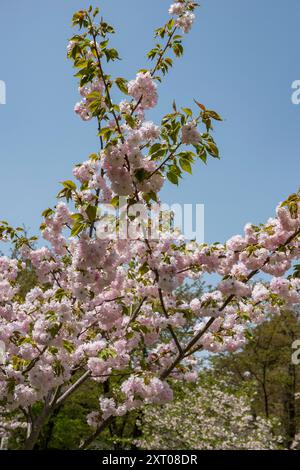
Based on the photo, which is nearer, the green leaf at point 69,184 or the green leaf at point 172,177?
the green leaf at point 172,177

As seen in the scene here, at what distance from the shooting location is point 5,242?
22.8ft

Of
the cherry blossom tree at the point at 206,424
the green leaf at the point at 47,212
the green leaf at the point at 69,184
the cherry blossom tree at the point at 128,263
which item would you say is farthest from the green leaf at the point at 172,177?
the cherry blossom tree at the point at 206,424

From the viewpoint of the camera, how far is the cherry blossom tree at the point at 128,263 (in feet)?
14.0

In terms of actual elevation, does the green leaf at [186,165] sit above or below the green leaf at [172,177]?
above

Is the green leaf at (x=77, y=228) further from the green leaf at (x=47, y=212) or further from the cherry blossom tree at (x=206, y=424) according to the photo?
the cherry blossom tree at (x=206, y=424)

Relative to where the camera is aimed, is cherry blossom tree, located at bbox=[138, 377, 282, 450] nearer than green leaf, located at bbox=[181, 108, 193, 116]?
No

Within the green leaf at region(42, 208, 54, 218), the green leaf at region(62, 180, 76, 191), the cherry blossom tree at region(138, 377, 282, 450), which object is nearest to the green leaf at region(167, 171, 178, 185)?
the green leaf at region(62, 180, 76, 191)

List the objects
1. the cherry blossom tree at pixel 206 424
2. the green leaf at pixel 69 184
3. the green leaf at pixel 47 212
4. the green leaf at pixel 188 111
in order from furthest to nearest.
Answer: the cherry blossom tree at pixel 206 424, the green leaf at pixel 47 212, the green leaf at pixel 69 184, the green leaf at pixel 188 111

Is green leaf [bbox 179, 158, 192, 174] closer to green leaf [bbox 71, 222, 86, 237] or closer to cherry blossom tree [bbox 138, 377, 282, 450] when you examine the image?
green leaf [bbox 71, 222, 86, 237]

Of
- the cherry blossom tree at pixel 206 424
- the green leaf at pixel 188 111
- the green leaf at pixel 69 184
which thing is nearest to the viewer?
the green leaf at pixel 188 111

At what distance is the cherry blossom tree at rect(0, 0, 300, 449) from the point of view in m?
4.26

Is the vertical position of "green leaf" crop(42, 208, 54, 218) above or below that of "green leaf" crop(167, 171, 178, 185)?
above

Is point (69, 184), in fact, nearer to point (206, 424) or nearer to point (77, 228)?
point (77, 228)

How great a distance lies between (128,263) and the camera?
272 inches
